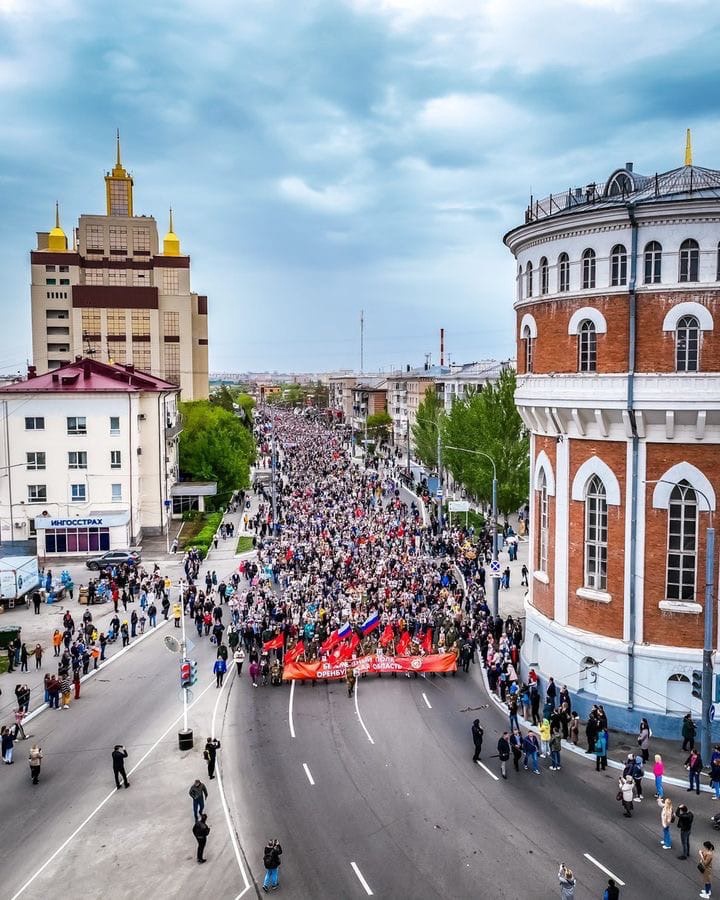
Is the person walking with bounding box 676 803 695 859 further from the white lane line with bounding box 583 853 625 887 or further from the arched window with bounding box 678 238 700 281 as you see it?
the arched window with bounding box 678 238 700 281

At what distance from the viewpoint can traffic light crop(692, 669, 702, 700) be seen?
77.9 ft

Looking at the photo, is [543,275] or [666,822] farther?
[543,275]

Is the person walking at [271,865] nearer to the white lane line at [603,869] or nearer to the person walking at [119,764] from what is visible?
the person walking at [119,764]

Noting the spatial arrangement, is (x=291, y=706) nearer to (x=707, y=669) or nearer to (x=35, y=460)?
(x=707, y=669)

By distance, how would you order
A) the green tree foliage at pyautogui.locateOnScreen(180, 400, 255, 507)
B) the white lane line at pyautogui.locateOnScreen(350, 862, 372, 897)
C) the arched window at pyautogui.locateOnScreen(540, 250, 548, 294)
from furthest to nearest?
1. the green tree foliage at pyautogui.locateOnScreen(180, 400, 255, 507)
2. the arched window at pyautogui.locateOnScreen(540, 250, 548, 294)
3. the white lane line at pyautogui.locateOnScreen(350, 862, 372, 897)

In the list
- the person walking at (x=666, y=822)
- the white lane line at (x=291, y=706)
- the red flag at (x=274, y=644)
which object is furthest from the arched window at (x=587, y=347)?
the red flag at (x=274, y=644)

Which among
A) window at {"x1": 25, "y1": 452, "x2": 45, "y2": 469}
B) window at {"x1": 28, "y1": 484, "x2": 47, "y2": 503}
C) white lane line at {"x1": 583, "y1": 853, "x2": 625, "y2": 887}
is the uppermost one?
window at {"x1": 25, "y1": 452, "x2": 45, "y2": 469}

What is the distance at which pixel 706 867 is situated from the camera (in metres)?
16.0

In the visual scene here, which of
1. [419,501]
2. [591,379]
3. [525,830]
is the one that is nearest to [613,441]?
[591,379]

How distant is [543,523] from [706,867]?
1389 centimetres

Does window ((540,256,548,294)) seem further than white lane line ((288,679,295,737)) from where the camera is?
Yes

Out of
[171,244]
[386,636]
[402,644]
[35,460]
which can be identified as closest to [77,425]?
[35,460]

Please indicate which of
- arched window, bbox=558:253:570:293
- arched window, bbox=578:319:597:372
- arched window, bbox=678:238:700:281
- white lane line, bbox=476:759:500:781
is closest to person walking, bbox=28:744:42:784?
white lane line, bbox=476:759:500:781

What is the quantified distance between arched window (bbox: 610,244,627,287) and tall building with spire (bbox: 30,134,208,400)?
90120mm
